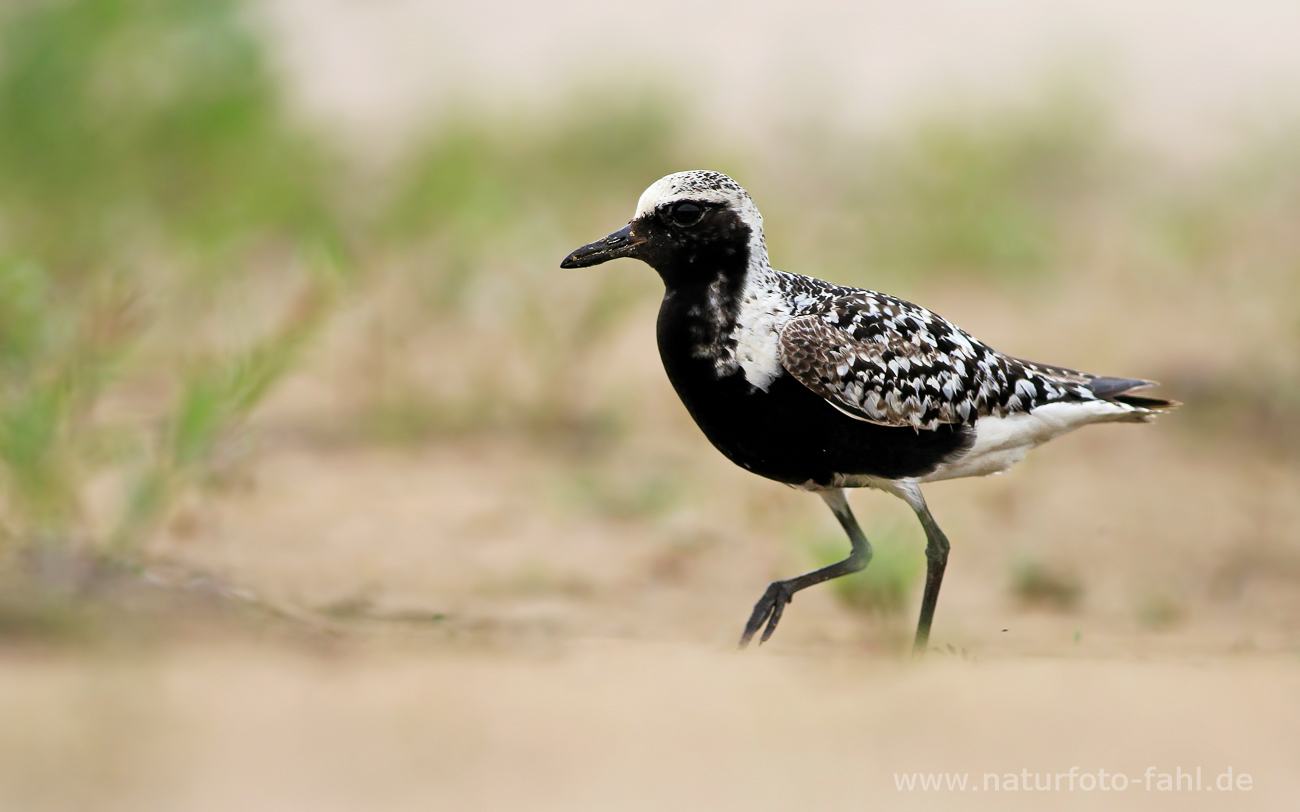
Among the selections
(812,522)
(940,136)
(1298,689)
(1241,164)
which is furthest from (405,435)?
(1241,164)

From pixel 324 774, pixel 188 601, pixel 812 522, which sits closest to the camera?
pixel 324 774

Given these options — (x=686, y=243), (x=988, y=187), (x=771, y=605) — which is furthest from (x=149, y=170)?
(x=988, y=187)

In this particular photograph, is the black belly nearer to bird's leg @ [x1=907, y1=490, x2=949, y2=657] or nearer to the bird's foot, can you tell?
bird's leg @ [x1=907, y1=490, x2=949, y2=657]

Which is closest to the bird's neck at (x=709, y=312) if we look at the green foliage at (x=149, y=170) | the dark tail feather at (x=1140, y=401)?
the dark tail feather at (x=1140, y=401)

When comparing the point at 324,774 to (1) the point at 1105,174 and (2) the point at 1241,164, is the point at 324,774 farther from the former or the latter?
(1) the point at 1105,174

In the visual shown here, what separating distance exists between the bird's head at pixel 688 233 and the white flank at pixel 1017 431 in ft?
3.48

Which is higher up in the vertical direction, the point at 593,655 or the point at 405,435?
the point at 593,655

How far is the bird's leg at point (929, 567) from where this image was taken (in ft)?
15.2

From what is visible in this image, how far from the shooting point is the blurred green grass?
5.16m

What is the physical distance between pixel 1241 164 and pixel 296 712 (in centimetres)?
1110

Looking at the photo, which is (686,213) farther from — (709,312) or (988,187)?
(988,187)

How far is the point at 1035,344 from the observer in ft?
31.9

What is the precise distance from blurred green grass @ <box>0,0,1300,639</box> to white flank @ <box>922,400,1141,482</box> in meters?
0.58

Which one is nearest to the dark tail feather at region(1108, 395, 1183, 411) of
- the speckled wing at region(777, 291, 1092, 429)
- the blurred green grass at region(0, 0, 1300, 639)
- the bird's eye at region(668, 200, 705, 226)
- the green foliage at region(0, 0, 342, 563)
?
the speckled wing at region(777, 291, 1092, 429)
